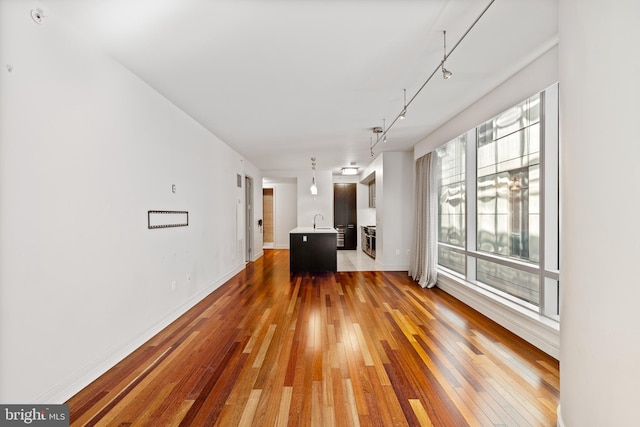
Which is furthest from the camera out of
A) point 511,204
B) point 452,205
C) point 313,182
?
point 313,182

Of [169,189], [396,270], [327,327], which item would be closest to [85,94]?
[169,189]

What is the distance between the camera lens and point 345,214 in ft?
33.0

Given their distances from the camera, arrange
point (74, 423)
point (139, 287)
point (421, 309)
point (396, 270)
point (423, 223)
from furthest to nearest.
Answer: point (396, 270)
point (423, 223)
point (421, 309)
point (139, 287)
point (74, 423)

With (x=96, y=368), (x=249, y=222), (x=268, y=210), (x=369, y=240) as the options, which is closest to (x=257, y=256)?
(x=249, y=222)

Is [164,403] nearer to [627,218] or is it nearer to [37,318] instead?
[37,318]

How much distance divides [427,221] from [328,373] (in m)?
3.51

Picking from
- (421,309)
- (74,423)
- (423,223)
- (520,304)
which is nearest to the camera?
(74,423)

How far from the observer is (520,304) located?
3.17 metres

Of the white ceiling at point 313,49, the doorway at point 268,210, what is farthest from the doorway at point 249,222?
the white ceiling at point 313,49

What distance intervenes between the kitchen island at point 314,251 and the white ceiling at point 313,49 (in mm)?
3000

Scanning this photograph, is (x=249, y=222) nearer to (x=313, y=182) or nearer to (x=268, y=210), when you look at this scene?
(x=313, y=182)

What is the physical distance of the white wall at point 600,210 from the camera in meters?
1.19

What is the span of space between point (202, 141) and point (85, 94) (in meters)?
2.27

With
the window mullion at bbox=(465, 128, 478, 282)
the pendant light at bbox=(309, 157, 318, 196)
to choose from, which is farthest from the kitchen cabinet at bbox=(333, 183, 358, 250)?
the window mullion at bbox=(465, 128, 478, 282)
